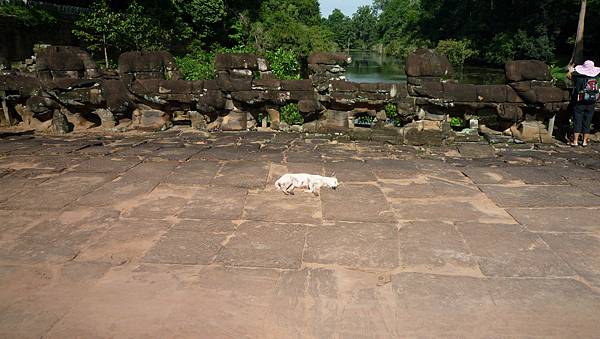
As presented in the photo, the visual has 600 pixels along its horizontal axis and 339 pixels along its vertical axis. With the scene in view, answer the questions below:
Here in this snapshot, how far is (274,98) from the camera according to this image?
6.79 m

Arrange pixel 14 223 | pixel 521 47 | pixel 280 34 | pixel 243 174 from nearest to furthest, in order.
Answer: pixel 14 223 → pixel 243 174 → pixel 280 34 → pixel 521 47

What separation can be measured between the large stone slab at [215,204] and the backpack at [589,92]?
4876 millimetres

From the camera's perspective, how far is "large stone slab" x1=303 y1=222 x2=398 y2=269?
2.82 meters

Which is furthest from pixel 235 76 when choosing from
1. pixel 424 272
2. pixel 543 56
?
pixel 543 56

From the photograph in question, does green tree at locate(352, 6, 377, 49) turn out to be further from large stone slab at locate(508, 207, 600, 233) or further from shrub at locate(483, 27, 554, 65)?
large stone slab at locate(508, 207, 600, 233)

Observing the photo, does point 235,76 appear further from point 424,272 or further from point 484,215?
point 424,272

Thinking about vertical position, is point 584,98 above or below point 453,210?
above

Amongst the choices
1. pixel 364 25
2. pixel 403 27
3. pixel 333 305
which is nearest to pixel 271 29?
pixel 333 305

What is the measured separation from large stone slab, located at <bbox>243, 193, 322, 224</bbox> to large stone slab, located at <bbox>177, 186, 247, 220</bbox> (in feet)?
0.31

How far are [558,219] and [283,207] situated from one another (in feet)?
7.63

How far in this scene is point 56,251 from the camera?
2.96 metres

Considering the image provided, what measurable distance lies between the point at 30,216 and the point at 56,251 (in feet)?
2.77

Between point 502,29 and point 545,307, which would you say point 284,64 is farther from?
point 502,29

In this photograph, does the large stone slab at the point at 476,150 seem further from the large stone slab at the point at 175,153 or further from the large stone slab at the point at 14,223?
the large stone slab at the point at 14,223
